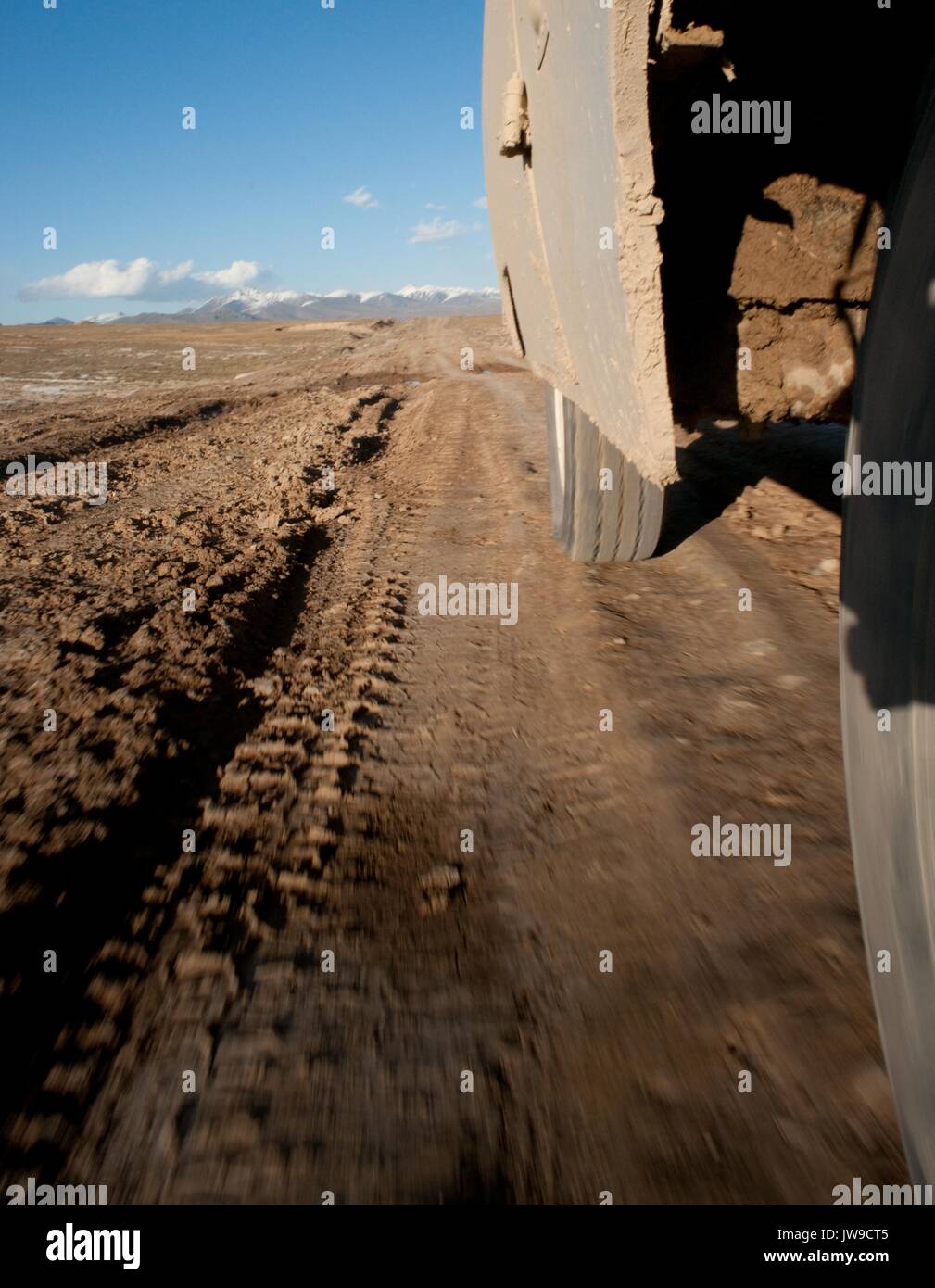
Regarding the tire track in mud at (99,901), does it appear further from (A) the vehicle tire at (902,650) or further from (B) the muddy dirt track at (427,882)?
(A) the vehicle tire at (902,650)

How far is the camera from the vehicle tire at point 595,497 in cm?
381

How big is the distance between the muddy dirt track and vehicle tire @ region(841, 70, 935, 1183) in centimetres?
47

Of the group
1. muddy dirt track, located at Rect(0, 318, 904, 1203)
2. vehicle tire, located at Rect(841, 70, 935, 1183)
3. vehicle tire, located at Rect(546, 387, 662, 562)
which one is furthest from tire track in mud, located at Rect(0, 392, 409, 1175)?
vehicle tire, located at Rect(546, 387, 662, 562)

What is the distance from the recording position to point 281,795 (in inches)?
97.0

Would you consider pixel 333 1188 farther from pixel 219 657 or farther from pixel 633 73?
pixel 219 657

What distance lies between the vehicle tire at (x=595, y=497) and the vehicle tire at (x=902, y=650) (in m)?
2.65

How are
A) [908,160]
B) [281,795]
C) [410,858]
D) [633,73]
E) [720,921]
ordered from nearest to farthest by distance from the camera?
1. [908,160]
2. [633,73]
3. [720,921]
4. [410,858]
5. [281,795]

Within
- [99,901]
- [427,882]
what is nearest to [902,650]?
[427,882]

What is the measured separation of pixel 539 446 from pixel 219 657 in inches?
182

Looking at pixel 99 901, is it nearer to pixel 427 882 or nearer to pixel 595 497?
pixel 427 882

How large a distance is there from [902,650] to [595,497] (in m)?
3.01

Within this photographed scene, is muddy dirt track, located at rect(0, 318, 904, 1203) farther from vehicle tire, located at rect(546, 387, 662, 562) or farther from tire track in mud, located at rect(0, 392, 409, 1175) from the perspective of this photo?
vehicle tire, located at rect(546, 387, 662, 562)

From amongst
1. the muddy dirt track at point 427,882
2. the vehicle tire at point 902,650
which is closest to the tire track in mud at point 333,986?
Answer: the muddy dirt track at point 427,882
